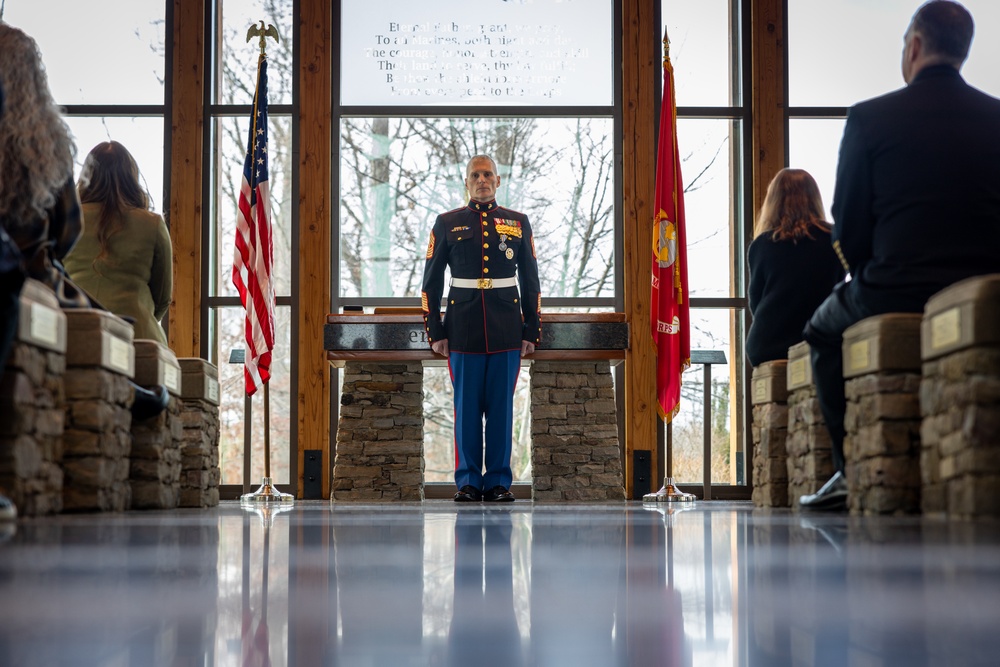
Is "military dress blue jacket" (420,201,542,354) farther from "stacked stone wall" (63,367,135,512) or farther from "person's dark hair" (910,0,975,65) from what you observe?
"person's dark hair" (910,0,975,65)

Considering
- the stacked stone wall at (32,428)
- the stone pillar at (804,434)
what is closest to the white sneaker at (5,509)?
the stacked stone wall at (32,428)

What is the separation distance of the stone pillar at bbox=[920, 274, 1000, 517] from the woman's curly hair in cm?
224

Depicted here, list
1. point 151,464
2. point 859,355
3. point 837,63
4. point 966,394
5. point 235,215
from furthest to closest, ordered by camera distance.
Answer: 1. point 837,63
2. point 235,215
3. point 151,464
4. point 859,355
5. point 966,394

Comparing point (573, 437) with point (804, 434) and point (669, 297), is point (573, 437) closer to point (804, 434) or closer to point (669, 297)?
point (669, 297)

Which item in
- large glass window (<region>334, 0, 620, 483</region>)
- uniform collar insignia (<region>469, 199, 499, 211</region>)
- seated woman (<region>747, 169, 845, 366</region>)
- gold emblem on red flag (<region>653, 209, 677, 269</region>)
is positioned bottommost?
seated woman (<region>747, 169, 845, 366</region>)

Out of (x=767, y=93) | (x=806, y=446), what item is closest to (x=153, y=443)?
(x=806, y=446)

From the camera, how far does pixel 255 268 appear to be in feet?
19.5

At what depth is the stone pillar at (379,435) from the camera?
6648 millimetres

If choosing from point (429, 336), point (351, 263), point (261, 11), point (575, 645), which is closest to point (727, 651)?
point (575, 645)

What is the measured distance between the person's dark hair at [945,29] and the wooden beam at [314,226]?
5425 millimetres

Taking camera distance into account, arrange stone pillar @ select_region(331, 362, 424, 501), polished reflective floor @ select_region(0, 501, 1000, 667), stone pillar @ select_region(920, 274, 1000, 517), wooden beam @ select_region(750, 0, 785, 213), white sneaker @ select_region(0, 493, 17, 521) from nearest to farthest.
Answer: polished reflective floor @ select_region(0, 501, 1000, 667)
white sneaker @ select_region(0, 493, 17, 521)
stone pillar @ select_region(920, 274, 1000, 517)
stone pillar @ select_region(331, 362, 424, 501)
wooden beam @ select_region(750, 0, 785, 213)

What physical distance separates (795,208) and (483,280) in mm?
1627

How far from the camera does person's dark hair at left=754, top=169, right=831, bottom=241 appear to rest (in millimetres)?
4344

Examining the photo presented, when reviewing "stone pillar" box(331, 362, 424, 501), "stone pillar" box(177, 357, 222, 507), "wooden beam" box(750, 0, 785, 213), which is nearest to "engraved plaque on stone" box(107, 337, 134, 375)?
"stone pillar" box(177, 357, 222, 507)
